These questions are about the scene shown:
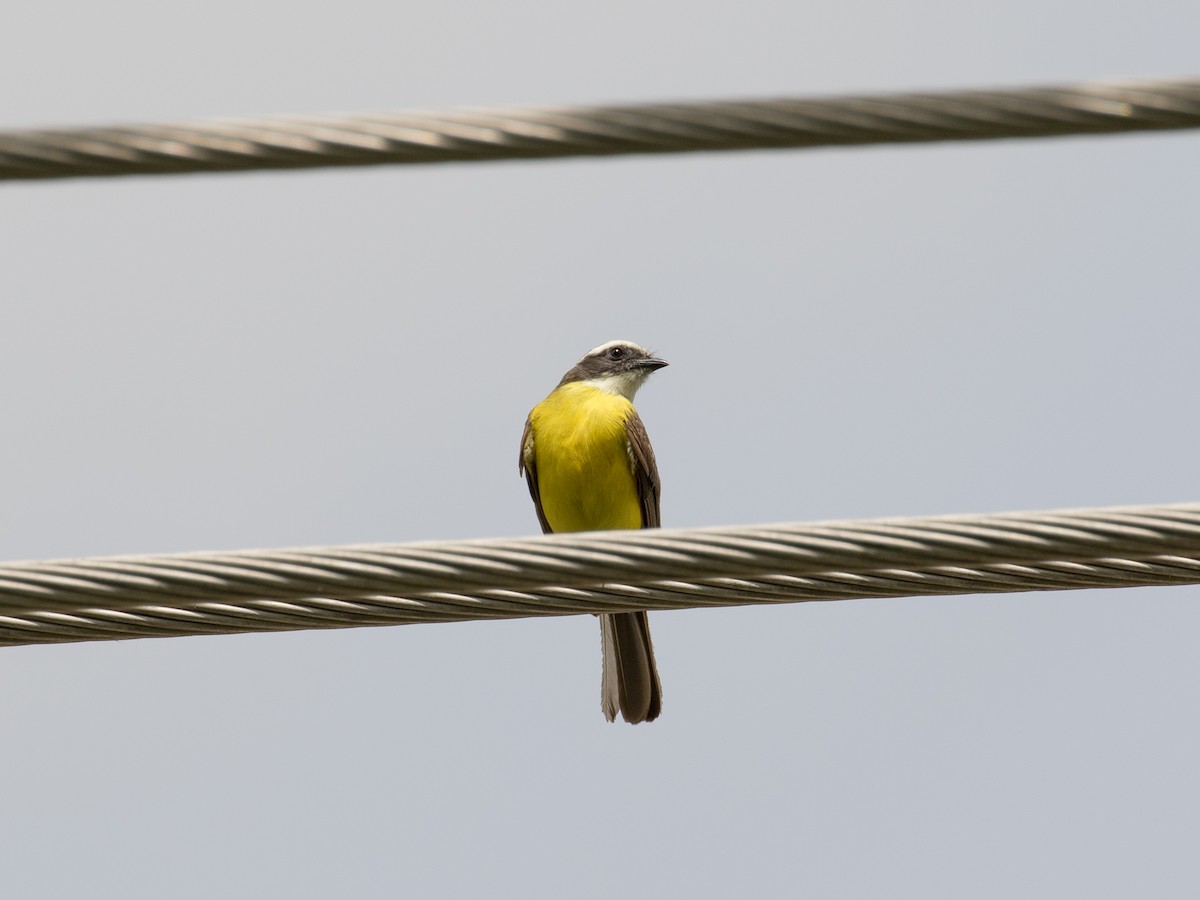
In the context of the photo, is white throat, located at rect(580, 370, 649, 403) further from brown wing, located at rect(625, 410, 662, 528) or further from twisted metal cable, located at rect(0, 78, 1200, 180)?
twisted metal cable, located at rect(0, 78, 1200, 180)

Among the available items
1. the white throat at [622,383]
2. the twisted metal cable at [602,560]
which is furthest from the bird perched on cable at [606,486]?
the twisted metal cable at [602,560]

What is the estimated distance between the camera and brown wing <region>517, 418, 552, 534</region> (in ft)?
26.3

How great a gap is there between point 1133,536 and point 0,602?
7.97 ft

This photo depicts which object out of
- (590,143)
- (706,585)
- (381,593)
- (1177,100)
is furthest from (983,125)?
(381,593)

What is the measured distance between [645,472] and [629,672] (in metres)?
1.04

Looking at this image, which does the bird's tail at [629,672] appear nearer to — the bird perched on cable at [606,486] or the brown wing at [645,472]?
the bird perched on cable at [606,486]

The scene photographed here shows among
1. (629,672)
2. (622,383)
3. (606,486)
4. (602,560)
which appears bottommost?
(629,672)

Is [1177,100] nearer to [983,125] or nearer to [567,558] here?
[983,125]

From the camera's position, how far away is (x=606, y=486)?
7.74 m

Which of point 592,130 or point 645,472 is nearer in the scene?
point 592,130

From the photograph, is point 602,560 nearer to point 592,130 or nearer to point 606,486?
point 592,130

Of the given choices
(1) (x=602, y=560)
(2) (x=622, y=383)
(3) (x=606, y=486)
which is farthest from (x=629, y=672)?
(1) (x=602, y=560)

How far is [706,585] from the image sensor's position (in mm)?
3568

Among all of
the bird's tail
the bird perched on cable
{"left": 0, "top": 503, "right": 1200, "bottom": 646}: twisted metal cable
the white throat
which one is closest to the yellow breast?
the bird perched on cable
